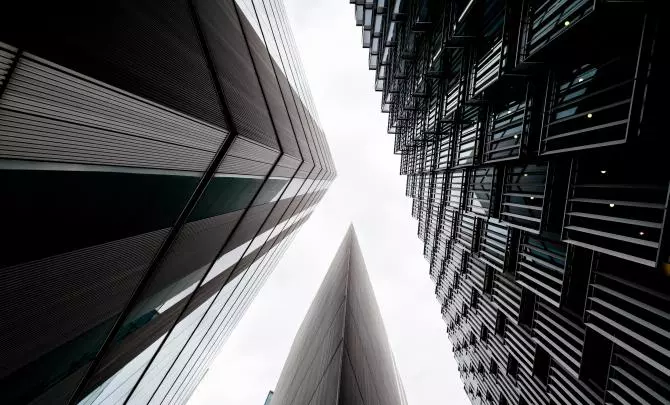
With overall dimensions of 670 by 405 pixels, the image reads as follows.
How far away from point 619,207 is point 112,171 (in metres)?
14.5

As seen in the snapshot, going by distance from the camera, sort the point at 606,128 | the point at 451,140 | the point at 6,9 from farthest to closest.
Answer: the point at 451,140 → the point at 606,128 → the point at 6,9

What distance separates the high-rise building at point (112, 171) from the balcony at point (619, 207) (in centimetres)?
1148

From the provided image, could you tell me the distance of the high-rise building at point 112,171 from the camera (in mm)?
3844

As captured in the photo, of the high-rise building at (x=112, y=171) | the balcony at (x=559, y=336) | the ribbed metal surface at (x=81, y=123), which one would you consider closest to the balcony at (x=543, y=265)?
the balcony at (x=559, y=336)

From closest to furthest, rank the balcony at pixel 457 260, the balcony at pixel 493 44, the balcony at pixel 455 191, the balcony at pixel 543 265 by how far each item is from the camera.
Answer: the balcony at pixel 543 265, the balcony at pixel 493 44, the balcony at pixel 455 191, the balcony at pixel 457 260

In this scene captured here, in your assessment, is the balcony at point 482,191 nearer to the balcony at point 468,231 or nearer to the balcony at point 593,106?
the balcony at point 468,231

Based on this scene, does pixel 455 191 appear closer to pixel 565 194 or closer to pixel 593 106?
pixel 565 194

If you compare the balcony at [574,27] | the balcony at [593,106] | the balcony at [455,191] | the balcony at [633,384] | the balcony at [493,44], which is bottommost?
the balcony at [633,384]

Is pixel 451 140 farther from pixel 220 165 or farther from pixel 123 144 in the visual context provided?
pixel 123 144

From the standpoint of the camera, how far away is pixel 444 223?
32.2 m

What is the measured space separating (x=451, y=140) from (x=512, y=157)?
1244 cm

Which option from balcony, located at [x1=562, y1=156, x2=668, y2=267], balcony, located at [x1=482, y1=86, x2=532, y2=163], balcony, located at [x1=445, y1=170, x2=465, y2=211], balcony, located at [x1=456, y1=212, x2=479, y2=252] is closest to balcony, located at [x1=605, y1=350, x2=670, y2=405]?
balcony, located at [x1=562, y1=156, x2=668, y2=267]

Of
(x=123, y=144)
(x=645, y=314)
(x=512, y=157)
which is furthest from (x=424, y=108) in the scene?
(x=123, y=144)

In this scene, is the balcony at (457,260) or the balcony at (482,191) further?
the balcony at (457,260)
